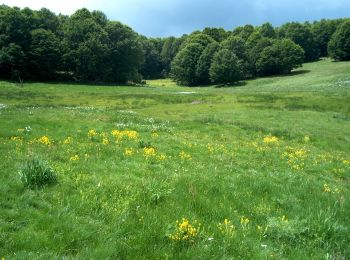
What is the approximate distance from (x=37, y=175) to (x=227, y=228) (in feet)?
15.2

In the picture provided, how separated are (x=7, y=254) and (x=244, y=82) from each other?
401ft

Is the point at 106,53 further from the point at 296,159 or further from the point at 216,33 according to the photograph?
the point at 296,159

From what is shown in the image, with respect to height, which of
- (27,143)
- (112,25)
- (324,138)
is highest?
(112,25)

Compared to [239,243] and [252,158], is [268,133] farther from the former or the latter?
[239,243]

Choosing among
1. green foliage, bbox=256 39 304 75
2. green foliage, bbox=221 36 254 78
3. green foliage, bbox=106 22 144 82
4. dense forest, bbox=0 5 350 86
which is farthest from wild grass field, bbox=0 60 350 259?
green foliage, bbox=221 36 254 78

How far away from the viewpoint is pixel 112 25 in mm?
124188

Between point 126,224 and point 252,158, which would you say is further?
point 252,158

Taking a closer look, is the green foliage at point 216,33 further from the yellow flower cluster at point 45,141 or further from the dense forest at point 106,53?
the yellow flower cluster at point 45,141

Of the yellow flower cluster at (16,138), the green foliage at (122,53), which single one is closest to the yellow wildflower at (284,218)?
the yellow flower cluster at (16,138)

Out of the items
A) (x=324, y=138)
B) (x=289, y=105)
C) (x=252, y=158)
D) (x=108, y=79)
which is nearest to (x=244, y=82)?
(x=108, y=79)

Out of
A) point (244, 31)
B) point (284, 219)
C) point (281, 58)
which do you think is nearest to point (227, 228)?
point (284, 219)

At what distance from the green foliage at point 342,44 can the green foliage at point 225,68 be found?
118ft

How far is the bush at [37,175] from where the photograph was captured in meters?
9.73

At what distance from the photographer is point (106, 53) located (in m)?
115
